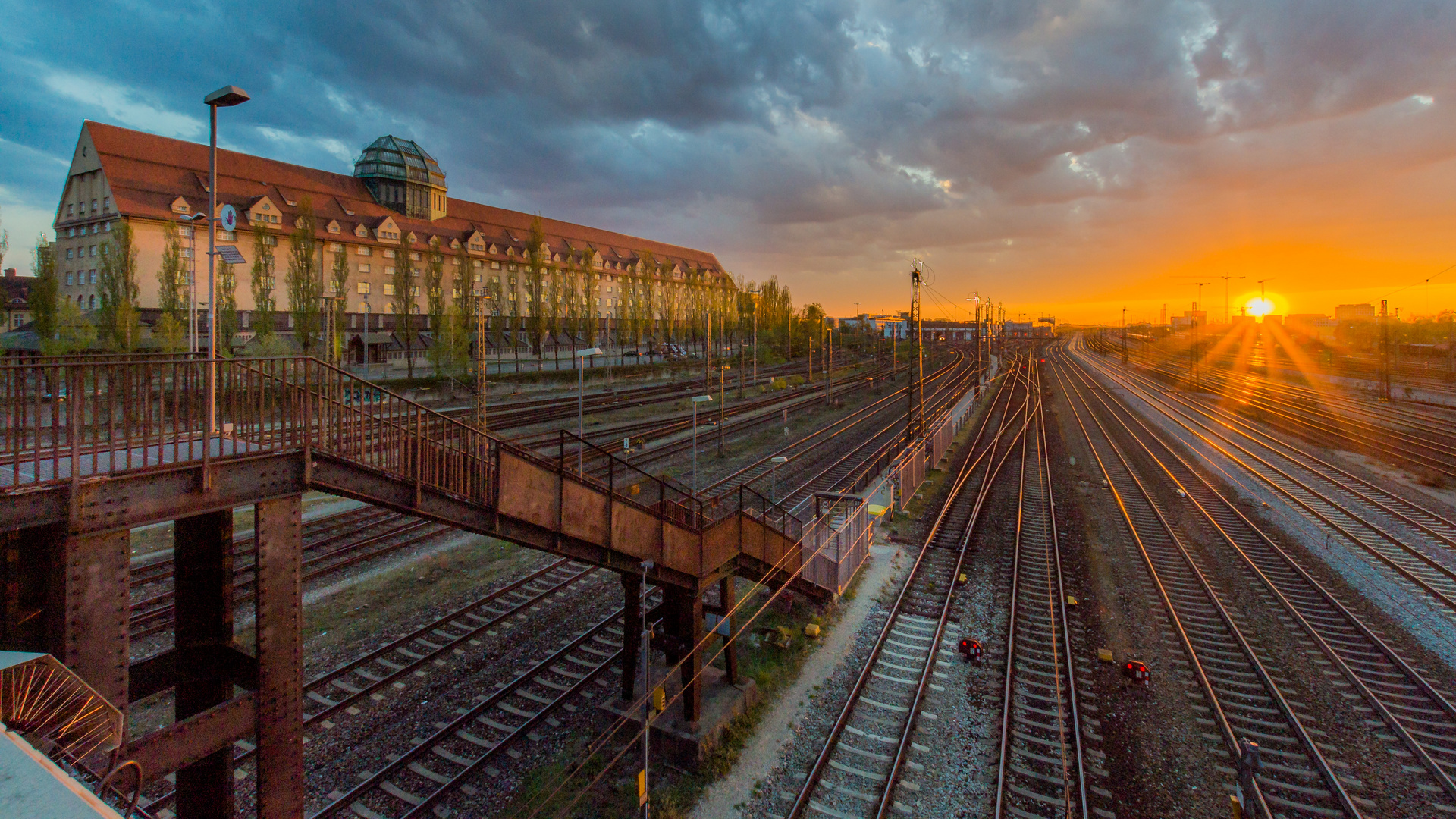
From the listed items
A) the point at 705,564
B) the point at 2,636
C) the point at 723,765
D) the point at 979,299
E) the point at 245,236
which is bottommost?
the point at 723,765

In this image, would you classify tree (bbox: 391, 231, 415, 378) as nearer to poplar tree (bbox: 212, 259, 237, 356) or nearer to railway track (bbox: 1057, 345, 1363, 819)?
poplar tree (bbox: 212, 259, 237, 356)

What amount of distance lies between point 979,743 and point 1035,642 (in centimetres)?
458

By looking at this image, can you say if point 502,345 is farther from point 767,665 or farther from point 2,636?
point 2,636

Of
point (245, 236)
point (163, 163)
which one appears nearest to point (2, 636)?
point (245, 236)

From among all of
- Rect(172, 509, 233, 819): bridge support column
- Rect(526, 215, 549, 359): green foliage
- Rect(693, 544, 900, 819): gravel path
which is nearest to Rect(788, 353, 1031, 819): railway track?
Rect(693, 544, 900, 819): gravel path

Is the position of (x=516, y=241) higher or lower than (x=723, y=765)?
higher

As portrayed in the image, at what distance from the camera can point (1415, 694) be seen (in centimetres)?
1300

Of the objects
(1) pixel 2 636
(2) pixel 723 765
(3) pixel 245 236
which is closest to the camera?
(1) pixel 2 636

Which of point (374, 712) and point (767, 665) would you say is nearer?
point (374, 712)

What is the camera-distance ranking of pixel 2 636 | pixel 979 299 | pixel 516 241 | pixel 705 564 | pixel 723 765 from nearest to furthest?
pixel 2 636, pixel 723 765, pixel 705 564, pixel 979 299, pixel 516 241

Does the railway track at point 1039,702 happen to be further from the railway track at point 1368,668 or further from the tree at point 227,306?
the tree at point 227,306

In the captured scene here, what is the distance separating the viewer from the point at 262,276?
54188 millimetres

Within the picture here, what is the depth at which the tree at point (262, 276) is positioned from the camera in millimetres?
51562

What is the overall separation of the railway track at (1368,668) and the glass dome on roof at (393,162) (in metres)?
85.3
